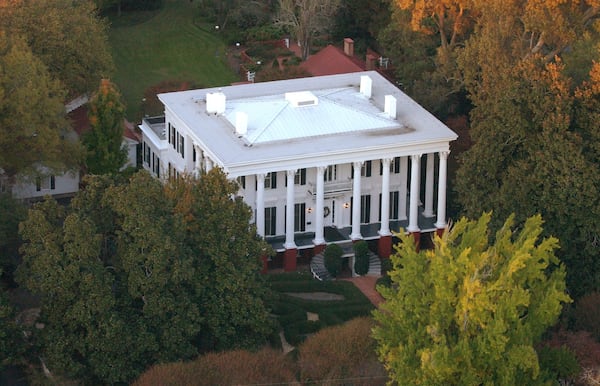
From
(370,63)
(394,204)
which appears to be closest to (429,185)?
(394,204)

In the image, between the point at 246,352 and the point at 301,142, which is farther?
the point at 301,142

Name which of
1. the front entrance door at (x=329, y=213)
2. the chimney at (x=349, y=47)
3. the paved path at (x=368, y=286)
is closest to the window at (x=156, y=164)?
the front entrance door at (x=329, y=213)

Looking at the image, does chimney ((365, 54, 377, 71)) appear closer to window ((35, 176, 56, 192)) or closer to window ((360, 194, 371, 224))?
window ((360, 194, 371, 224))

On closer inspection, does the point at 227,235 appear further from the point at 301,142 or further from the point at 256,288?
the point at 301,142

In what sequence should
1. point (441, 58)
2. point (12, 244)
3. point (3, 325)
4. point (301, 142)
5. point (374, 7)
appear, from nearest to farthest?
point (3, 325)
point (12, 244)
point (301, 142)
point (441, 58)
point (374, 7)

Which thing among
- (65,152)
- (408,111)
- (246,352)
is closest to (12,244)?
(65,152)
